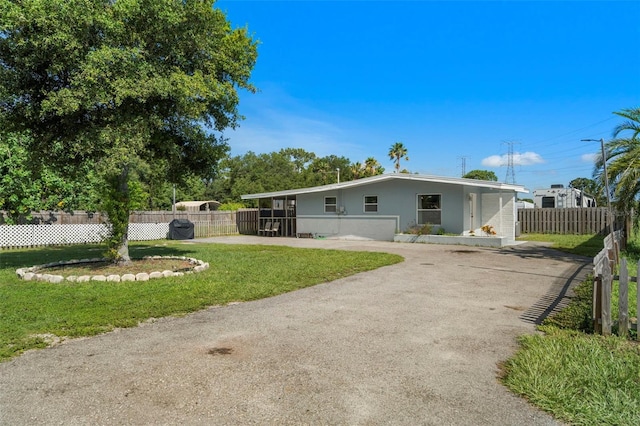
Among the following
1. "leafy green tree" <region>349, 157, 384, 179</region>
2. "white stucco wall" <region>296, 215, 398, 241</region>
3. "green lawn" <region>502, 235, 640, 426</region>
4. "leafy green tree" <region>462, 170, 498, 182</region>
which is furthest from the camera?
"leafy green tree" <region>462, 170, 498, 182</region>

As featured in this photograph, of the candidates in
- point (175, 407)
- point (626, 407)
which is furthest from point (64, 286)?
point (626, 407)

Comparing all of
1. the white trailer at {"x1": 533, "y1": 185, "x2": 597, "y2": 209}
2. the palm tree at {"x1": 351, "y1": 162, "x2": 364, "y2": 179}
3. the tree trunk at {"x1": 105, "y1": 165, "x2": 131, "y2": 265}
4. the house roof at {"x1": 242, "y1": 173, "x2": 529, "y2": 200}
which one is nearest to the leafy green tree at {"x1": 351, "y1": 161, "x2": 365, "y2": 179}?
the palm tree at {"x1": 351, "y1": 162, "x2": 364, "y2": 179}

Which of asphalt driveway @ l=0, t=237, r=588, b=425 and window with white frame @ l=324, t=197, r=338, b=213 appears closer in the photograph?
asphalt driveway @ l=0, t=237, r=588, b=425

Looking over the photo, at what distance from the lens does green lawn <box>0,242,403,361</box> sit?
5071 millimetres

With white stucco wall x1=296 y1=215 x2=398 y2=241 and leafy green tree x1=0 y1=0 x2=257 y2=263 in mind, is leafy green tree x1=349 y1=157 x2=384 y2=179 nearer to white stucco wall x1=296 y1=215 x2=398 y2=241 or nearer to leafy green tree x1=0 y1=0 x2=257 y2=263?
white stucco wall x1=296 y1=215 x2=398 y2=241

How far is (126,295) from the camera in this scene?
696cm

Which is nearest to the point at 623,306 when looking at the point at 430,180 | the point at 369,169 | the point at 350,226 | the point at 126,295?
the point at 126,295

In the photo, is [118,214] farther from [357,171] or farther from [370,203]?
[357,171]

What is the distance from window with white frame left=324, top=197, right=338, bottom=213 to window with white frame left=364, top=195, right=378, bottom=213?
1816 mm

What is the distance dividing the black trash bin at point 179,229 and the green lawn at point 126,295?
10.4 m

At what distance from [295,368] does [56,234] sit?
18225 mm

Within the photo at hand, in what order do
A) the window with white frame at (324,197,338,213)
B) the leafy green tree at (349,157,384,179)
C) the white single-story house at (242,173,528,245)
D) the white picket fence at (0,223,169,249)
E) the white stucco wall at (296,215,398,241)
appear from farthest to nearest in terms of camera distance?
1. the leafy green tree at (349,157,384,179)
2. the window with white frame at (324,197,338,213)
3. the white stucco wall at (296,215,398,241)
4. the white single-story house at (242,173,528,245)
5. the white picket fence at (0,223,169,249)

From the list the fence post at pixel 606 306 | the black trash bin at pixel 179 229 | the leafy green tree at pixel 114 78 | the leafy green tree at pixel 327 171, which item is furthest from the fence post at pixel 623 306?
the leafy green tree at pixel 327 171

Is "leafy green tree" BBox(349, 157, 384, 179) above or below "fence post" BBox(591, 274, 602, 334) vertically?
above
